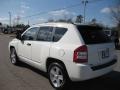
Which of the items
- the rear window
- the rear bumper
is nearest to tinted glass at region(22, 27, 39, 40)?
the rear window

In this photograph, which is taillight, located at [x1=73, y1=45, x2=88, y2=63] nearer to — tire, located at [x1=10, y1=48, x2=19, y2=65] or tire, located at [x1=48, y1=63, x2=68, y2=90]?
tire, located at [x1=48, y1=63, x2=68, y2=90]

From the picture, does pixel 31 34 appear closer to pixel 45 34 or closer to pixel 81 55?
pixel 45 34

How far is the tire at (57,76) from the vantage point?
15.5 ft

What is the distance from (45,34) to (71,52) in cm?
144

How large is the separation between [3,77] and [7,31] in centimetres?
5868

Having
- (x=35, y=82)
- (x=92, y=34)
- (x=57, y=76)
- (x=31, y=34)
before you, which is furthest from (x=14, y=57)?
(x=92, y=34)

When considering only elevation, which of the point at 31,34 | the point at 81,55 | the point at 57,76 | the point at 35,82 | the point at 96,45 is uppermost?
the point at 31,34

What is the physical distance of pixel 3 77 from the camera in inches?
235

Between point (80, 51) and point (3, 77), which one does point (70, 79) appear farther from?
point (3, 77)

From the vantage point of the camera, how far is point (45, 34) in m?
5.57

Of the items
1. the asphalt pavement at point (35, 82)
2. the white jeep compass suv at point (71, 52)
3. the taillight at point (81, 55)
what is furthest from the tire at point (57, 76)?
the taillight at point (81, 55)

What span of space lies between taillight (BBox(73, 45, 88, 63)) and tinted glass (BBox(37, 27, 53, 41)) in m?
1.19

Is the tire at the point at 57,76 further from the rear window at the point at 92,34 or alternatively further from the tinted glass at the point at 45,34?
the rear window at the point at 92,34

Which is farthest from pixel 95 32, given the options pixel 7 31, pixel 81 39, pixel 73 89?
pixel 7 31
